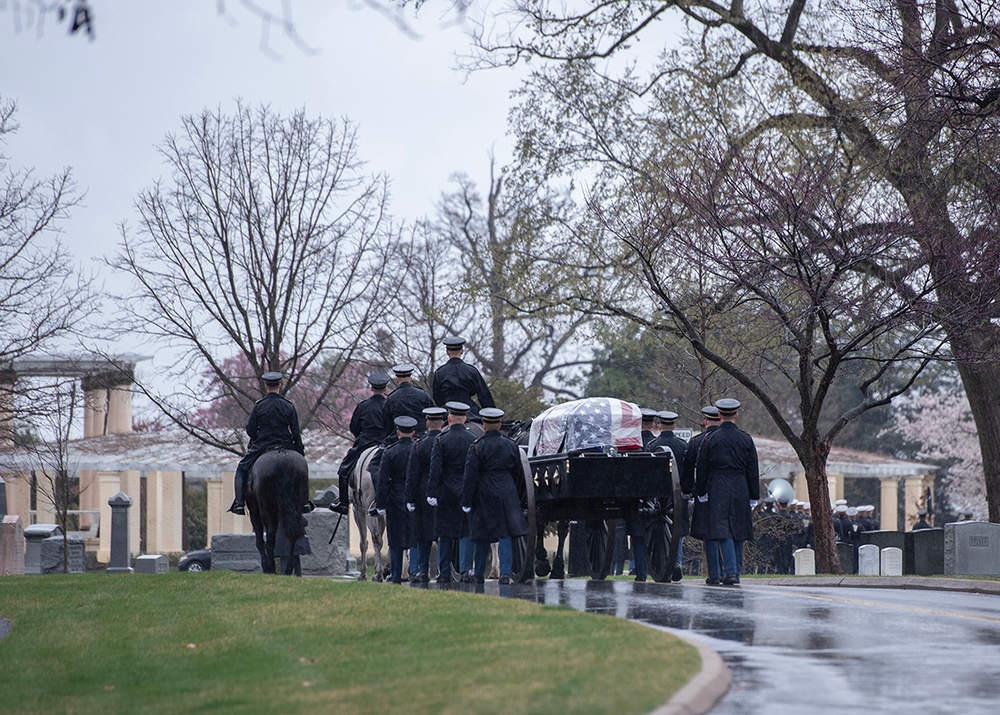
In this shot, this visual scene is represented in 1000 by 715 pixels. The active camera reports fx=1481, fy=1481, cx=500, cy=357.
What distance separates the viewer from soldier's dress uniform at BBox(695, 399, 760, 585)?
1617cm

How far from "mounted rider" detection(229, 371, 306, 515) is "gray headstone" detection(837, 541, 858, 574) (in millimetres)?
16061

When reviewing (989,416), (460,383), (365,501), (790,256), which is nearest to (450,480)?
(460,383)

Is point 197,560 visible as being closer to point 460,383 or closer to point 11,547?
point 11,547

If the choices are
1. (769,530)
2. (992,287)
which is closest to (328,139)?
(769,530)

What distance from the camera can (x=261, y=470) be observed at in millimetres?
17719

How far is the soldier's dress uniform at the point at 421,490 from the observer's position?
16797 millimetres

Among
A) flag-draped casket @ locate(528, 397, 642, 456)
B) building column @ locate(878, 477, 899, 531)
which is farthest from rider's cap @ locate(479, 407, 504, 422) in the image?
building column @ locate(878, 477, 899, 531)

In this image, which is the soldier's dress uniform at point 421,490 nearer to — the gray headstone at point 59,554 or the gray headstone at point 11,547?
the gray headstone at point 59,554

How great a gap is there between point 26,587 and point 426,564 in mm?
4920

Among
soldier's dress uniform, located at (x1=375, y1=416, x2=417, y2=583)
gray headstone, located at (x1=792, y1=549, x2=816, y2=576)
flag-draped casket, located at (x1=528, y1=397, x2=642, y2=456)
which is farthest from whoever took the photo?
gray headstone, located at (x1=792, y1=549, x2=816, y2=576)

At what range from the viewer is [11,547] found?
29047 mm

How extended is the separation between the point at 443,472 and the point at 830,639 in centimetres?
701

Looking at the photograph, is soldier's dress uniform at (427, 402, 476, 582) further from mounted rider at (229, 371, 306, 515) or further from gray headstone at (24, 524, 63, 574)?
gray headstone at (24, 524, 63, 574)

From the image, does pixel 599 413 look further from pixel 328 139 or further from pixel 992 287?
pixel 328 139
